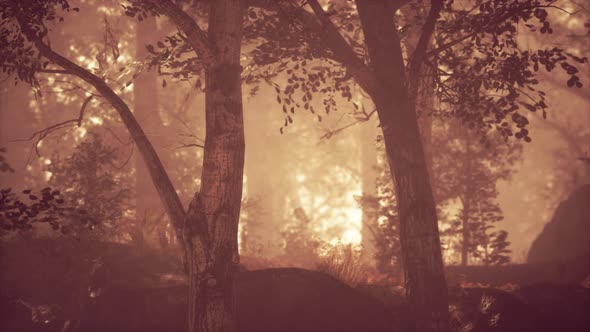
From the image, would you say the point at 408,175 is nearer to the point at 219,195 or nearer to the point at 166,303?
the point at 219,195

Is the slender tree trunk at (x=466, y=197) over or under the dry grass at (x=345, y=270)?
over

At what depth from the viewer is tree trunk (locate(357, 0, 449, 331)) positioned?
7359 mm

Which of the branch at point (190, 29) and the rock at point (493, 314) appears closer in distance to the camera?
the branch at point (190, 29)

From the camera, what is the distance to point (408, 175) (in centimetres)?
769

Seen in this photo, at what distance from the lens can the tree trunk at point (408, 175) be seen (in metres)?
7.36

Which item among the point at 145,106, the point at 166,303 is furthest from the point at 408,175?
the point at 145,106

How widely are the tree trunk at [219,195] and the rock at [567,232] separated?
12.1 metres

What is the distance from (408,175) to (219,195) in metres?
3.10

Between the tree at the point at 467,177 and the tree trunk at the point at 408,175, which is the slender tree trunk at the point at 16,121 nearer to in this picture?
the tree at the point at 467,177

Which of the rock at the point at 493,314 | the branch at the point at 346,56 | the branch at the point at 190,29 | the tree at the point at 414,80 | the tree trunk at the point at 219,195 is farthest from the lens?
the branch at the point at 346,56

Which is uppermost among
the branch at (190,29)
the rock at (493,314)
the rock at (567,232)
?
the branch at (190,29)

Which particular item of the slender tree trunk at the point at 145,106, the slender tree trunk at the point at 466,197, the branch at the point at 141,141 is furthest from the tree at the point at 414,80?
the slender tree trunk at the point at 145,106

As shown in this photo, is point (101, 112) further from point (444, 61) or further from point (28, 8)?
point (444, 61)

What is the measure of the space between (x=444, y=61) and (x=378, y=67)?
1.39 m
